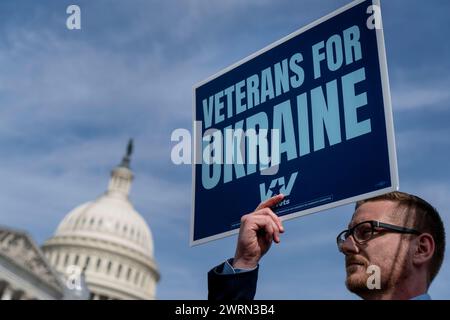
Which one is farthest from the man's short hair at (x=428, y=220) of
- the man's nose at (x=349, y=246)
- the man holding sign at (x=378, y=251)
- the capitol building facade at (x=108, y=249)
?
the capitol building facade at (x=108, y=249)

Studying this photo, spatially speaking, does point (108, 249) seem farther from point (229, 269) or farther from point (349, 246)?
point (349, 246)

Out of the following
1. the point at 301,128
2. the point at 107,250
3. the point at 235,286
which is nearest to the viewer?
the point at 235,286

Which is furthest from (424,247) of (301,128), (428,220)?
(301,128)

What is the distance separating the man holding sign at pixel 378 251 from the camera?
2.22m

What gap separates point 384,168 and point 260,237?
55 cm

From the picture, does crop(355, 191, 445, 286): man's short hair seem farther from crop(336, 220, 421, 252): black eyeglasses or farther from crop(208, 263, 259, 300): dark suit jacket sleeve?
crop(208, 263, 259, 300): dark suit jacket sleeve

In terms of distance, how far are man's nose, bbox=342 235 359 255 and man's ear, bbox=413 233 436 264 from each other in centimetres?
22

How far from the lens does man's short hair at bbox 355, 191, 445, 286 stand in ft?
7.55

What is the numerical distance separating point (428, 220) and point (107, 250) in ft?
294

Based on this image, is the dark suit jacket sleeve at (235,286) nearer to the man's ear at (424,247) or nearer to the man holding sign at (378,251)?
the man holding sign at (378,251)

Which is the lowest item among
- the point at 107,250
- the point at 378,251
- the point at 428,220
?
the point at 378,251

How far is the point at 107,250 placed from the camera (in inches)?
3509
